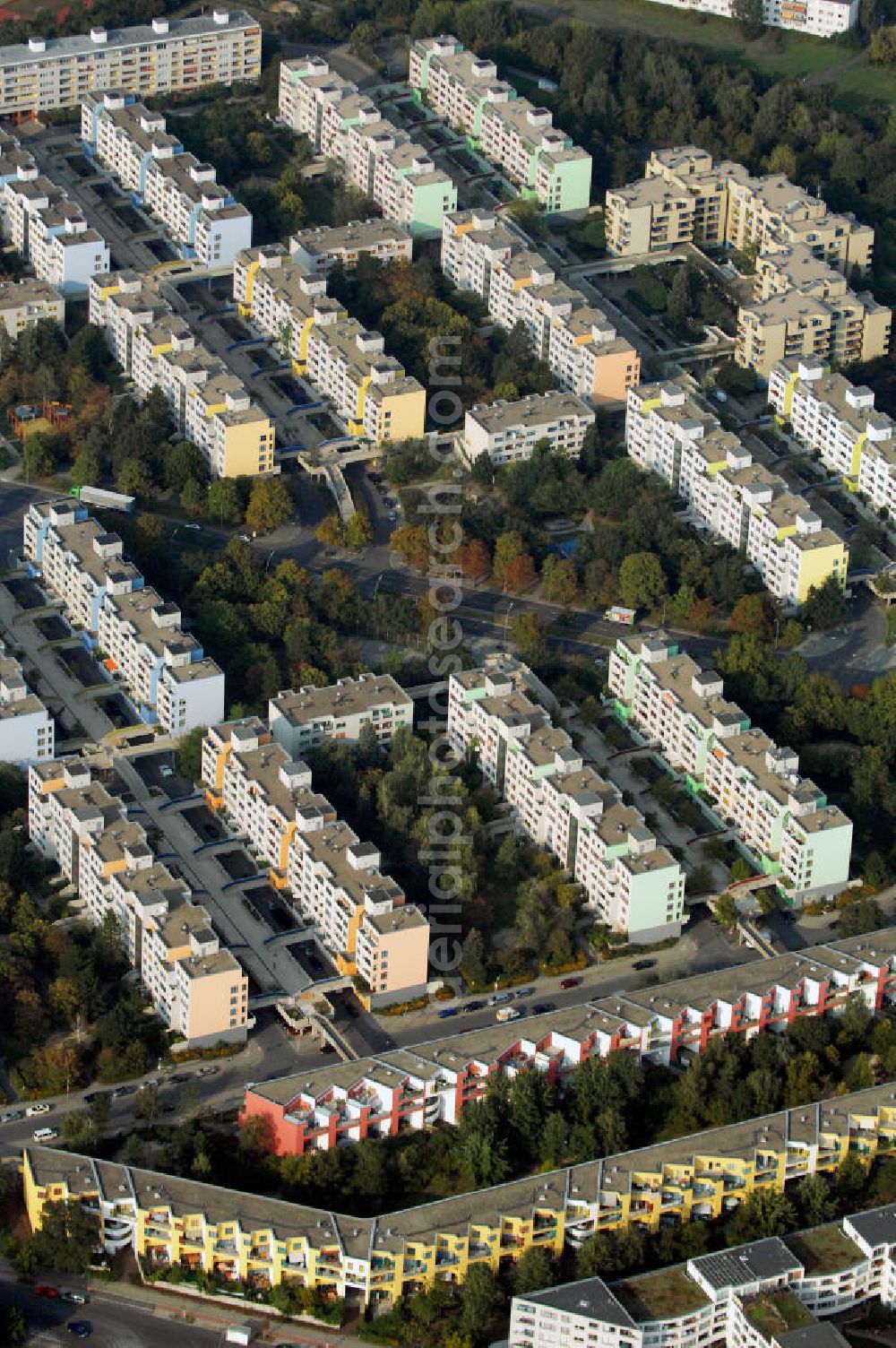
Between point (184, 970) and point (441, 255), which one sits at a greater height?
point (441, 255)

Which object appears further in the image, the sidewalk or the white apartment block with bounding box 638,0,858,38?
the white apartment block with bounding box 638,0,858,38

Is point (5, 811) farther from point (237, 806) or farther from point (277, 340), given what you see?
point (277, 340)

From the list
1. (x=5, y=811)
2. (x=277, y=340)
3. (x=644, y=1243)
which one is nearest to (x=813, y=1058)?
(x=644, y=1243)

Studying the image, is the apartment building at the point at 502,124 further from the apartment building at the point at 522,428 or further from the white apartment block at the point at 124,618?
the white apartment block at the point at 124,618

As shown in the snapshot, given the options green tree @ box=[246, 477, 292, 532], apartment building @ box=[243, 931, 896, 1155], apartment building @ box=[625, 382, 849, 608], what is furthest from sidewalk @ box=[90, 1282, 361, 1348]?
apartment building @ box=[625, 382, 849, 608]

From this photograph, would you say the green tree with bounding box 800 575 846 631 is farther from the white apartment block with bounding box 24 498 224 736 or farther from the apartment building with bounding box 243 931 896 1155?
the white apartment block with bounding box 24 498 224 736

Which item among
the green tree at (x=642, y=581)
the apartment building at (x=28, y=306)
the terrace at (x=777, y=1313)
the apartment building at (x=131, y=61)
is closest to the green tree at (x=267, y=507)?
the green tree at (x=642, y=581)
